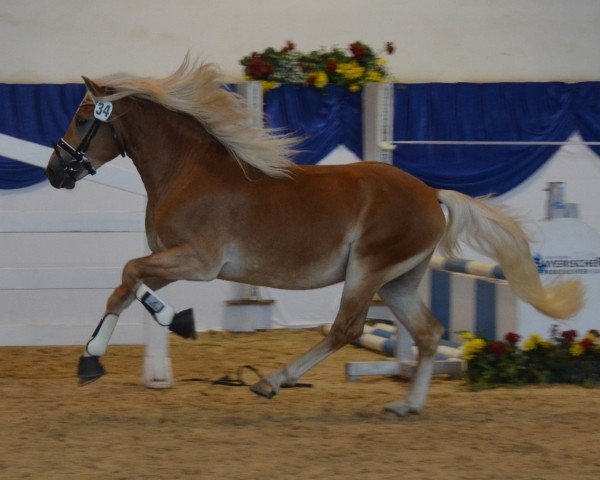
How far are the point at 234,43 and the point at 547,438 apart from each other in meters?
7.67

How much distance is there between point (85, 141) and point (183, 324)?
106cm

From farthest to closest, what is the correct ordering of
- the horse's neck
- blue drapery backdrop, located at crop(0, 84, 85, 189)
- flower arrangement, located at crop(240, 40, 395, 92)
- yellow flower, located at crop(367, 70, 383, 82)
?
yellow flower, located at crop(367, 70, 383, 82) → flower arrangement, located at crop(240, 40, 395, 92) → blue drapery backdrop, located at crop(0, 84, 85, 189) → the horse's neck

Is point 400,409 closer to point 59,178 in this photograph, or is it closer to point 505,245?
point 505,245

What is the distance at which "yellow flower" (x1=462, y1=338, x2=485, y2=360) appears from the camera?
19.5 feet

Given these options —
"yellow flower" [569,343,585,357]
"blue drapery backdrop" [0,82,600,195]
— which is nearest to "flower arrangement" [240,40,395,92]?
"blue drapery backdrop" [0,82,600,195]

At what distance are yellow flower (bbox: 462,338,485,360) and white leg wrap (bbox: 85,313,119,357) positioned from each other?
2440 millimetres

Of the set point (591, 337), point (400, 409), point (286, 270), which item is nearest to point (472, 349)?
point (591, 337)

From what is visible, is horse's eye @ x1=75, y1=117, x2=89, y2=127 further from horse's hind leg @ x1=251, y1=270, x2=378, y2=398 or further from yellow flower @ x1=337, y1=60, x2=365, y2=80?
yellow flower @ x1=337, y1=60, x2=365, y2=80

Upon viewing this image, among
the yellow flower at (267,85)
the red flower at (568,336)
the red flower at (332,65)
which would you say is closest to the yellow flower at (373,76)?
the red flower at (332,65)

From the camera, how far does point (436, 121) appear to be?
382 inches

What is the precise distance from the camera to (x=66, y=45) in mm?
10680

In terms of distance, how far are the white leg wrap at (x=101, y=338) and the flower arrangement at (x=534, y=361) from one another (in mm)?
2430

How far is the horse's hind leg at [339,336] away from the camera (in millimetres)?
4641

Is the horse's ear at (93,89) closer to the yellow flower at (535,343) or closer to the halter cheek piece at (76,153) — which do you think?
the halter cheek piece at (76,153)
